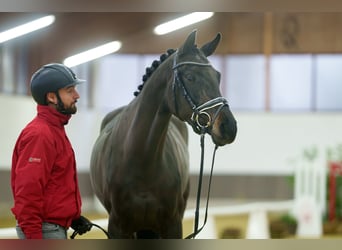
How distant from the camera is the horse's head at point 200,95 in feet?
5.26

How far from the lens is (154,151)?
1865 mm

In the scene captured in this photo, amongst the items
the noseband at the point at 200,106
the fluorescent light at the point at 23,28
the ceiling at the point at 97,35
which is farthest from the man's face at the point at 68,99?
the ceiling at the point at 97,35

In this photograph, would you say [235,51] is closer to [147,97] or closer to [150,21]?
[150,21]

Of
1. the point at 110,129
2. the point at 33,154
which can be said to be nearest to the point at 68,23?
the point at 110,129

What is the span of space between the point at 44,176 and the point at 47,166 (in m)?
0.02

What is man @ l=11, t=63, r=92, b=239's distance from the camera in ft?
4.83

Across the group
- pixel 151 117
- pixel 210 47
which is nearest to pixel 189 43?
pixel 210 47

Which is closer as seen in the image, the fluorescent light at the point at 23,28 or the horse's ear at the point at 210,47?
the horse's ear at the point at 210,47

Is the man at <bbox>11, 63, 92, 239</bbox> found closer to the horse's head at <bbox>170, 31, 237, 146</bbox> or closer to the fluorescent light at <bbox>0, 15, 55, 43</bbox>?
the horse's head at <bbox>170, 31, 237, 146</bbox>

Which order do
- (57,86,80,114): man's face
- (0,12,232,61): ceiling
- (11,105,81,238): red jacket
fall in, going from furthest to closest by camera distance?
(0,12,232,61): ceiling, (57,86,80,114): man's face, (11,105,81,238): red jacket

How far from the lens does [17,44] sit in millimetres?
3918

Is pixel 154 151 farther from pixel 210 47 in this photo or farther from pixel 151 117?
pixel 210 47

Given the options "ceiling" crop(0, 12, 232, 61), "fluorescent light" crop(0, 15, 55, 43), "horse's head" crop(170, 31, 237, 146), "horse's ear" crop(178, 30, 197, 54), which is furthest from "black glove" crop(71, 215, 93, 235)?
"ceiling" crop(0, 12, 232, 61)

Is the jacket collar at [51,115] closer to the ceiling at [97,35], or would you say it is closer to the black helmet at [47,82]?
the black helmet at [47,82]
